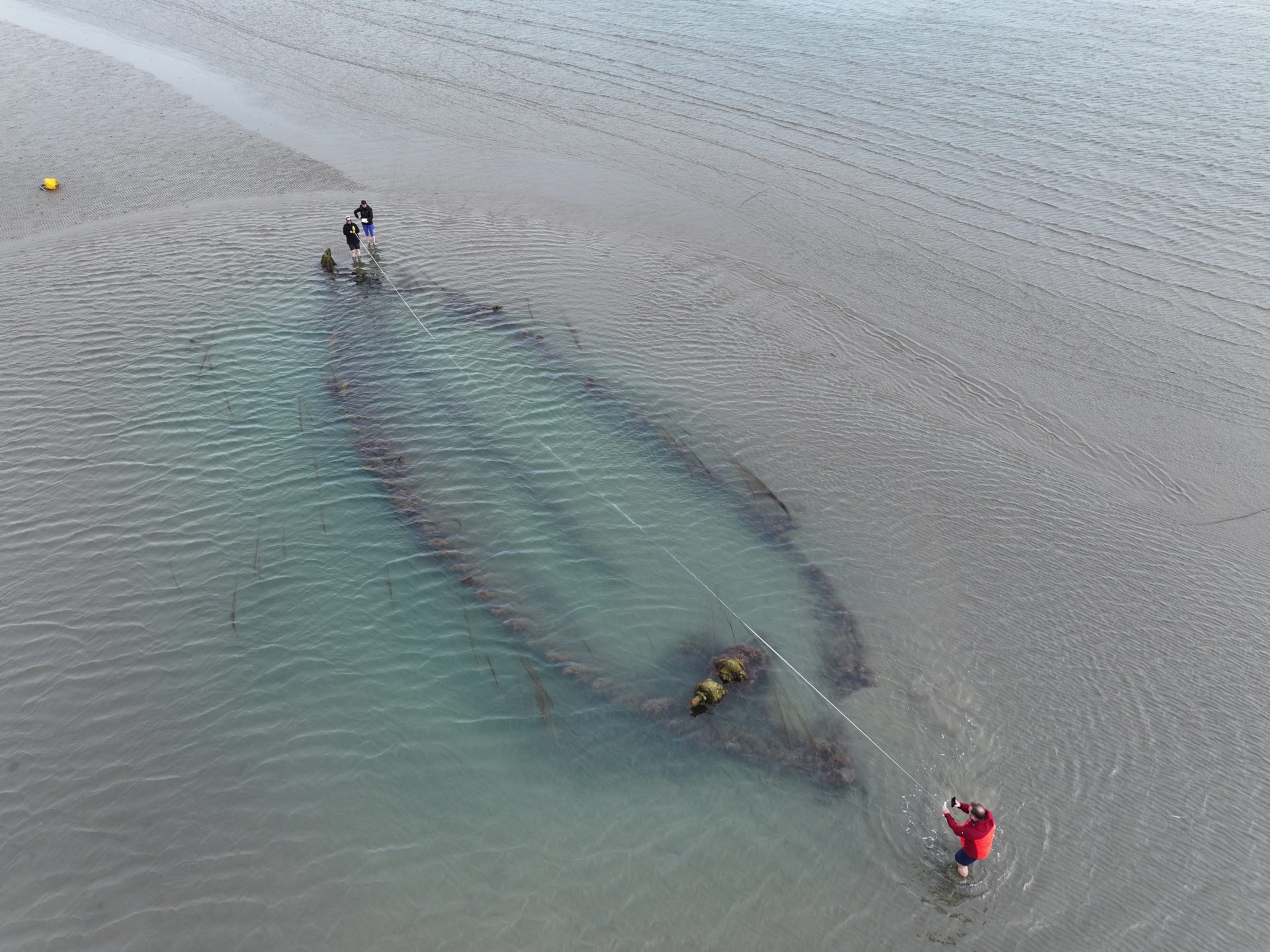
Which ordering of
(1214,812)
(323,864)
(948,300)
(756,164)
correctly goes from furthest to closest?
(756,164)
(948,300)
(1214,812)
(323,864)

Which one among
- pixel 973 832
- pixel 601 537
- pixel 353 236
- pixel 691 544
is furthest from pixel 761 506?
pixel 353 236

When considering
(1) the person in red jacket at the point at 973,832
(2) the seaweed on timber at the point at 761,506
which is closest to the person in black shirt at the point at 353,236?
(2) the seaweed on timber at the point at 761,506

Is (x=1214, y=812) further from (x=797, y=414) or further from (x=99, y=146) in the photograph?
(x=99, y=146)

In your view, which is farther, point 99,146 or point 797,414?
point 99,146

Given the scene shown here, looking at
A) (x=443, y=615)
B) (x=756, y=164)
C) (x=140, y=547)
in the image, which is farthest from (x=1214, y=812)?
Result: (x=756, y=164)

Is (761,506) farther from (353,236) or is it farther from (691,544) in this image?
(353,236)

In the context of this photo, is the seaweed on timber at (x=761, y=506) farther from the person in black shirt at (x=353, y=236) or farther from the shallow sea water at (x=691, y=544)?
the person in black shirt at (x=353, y=236)

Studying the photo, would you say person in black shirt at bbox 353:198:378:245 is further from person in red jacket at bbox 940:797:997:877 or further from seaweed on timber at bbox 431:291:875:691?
person in red jacket at bbox 940:797:997:877
